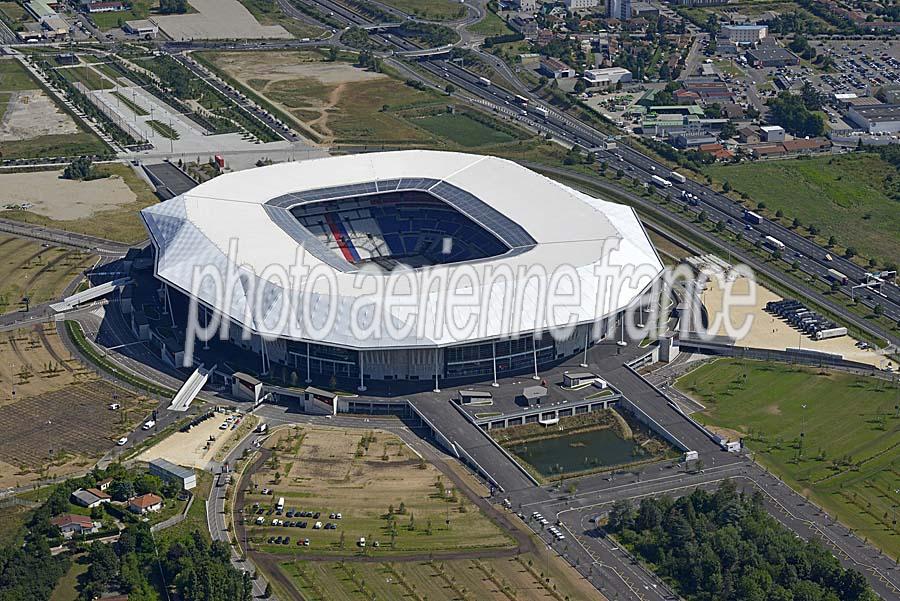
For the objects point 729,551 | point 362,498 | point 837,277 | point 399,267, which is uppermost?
point 729,551

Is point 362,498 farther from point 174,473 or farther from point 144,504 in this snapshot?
point 144,504

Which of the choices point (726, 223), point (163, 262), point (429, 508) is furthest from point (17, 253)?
point (726, 223)

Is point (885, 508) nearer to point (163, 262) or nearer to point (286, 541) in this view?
point (286, 541)

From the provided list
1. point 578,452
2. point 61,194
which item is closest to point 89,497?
point 578,452

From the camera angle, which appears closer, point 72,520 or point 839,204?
point 72,520

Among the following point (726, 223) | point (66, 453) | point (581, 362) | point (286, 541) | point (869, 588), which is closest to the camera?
point (869, 588)

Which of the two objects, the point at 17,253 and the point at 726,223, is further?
the point at 726,223

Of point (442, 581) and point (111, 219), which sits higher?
point (442, 581)
